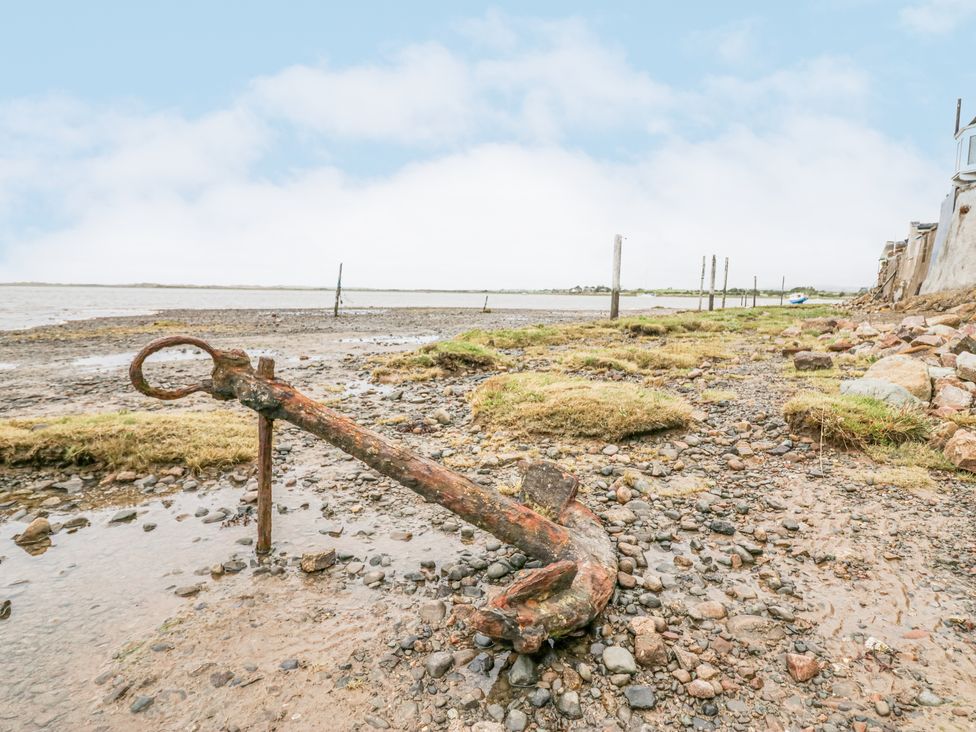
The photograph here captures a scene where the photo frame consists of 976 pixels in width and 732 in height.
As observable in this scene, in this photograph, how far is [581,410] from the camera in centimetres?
648

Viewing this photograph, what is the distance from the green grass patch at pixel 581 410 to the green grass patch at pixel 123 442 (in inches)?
128

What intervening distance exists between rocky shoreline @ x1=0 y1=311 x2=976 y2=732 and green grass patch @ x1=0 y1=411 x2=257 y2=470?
0.78 feet

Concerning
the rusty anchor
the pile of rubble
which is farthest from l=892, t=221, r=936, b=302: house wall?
the rusty anchor

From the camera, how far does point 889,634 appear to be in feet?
9.26

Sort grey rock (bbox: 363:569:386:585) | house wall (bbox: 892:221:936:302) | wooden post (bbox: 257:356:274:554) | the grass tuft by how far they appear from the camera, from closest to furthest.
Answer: wooden post (bbox: 257:356:274:554), grey rock (bbox: 363:569:386:585), the grass tuft, house wall (bbox: 892:221:936:302)

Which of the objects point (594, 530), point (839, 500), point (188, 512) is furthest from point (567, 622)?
point (188, 512)

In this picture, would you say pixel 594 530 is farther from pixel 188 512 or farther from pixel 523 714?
pixel 188 512

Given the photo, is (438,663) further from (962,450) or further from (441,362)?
(441,362)

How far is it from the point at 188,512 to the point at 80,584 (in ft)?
3.75

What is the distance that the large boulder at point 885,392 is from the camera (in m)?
6.02

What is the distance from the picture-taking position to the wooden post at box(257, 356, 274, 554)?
10.6 feet

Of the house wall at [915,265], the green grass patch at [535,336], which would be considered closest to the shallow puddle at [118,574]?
the green grass patch at [535,336]

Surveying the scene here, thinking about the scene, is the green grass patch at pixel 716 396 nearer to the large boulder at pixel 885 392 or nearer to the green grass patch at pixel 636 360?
the large boulder at pixel 885 392

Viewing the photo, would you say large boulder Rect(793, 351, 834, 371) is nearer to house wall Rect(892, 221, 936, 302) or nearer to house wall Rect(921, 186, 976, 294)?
house wall Rect(921, 186, 976, 294)
